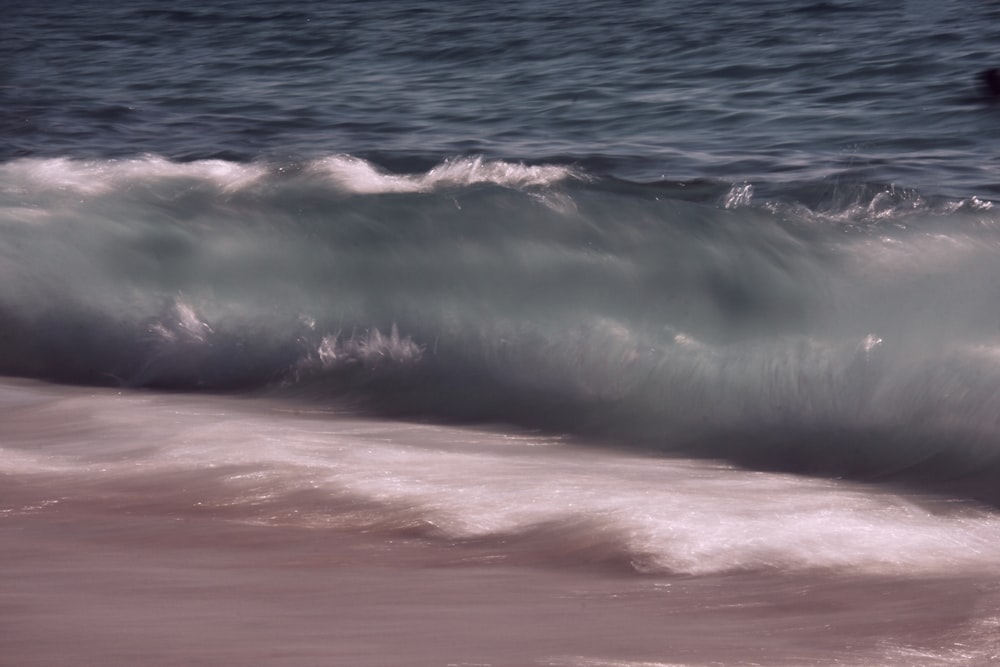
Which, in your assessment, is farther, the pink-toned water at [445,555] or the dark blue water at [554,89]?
the dark blue water at [554,89]

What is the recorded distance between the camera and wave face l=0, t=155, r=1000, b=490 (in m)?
4.05

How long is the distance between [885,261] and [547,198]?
1545 mm

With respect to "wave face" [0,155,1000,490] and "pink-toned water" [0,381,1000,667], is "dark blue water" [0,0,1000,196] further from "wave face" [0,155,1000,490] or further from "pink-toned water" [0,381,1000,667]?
"pink-toned water" [0,381,1000,667]

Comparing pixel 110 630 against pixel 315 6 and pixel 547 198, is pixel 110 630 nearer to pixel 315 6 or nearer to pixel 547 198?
pixel 547 198

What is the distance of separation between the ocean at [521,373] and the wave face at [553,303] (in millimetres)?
17

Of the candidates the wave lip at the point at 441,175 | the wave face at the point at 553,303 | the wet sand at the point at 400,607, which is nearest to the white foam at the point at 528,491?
the wet sand at the point at 400,607

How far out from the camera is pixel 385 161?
7.15 metres

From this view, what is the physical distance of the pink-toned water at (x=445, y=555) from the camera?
89.0 inches

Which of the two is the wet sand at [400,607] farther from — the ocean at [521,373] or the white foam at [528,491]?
the white foam at [528,491]

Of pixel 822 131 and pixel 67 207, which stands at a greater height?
pixel 822 131

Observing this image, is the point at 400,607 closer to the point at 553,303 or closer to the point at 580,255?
the point at 553,303

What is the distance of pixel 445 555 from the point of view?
2.84m

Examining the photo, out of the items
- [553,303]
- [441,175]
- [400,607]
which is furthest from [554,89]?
[400,607]

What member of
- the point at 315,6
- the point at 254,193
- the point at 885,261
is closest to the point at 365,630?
the point at 885,261
